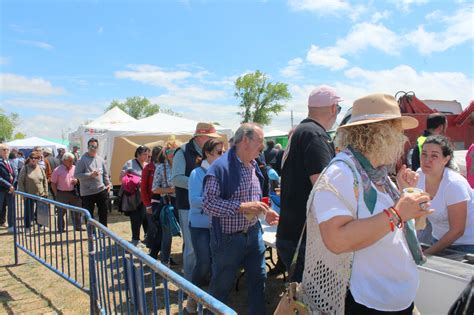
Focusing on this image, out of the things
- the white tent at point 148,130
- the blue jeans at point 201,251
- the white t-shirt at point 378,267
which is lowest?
the blue jeans at point 201,251

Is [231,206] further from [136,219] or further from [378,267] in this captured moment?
[136,219]

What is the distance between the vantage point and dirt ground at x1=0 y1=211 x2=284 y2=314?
4501mm

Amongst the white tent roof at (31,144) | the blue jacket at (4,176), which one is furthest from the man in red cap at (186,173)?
the white tent roof at (31,144)

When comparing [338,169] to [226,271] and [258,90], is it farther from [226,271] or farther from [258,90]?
[258,90]

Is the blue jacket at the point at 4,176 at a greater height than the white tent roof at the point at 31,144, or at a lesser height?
lesser

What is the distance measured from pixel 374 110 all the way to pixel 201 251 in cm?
244

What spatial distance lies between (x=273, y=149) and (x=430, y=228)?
930cm

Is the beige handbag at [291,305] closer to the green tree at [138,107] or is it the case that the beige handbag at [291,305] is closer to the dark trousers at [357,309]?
the dark trousers at [357,309]

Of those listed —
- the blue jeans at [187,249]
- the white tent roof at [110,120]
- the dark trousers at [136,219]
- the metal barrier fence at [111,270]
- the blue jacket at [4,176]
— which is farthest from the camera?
the white tent roof at [110,120]

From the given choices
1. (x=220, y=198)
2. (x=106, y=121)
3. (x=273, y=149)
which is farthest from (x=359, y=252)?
(x=106, y=121)

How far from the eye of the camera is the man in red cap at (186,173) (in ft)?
14.0

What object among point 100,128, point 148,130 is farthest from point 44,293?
point 100,128

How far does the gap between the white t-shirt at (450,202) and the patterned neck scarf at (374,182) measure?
1508mm

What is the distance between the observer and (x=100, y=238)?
3525 millimetres
